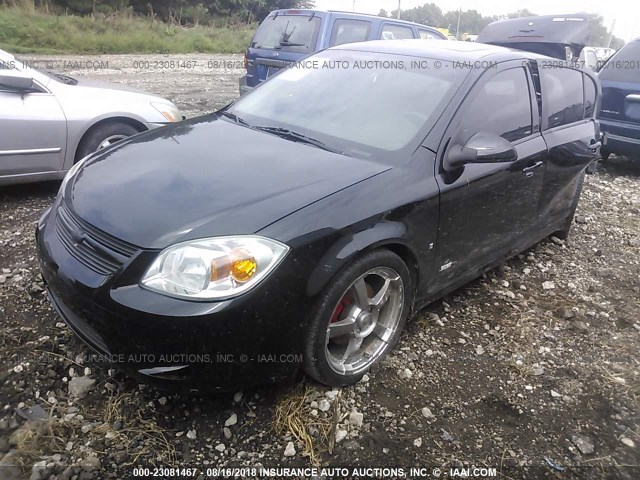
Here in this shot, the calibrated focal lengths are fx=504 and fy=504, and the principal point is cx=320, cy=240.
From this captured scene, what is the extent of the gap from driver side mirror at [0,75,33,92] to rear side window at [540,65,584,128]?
406 cm

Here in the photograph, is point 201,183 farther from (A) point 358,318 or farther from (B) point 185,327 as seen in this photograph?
(A) point 358,318

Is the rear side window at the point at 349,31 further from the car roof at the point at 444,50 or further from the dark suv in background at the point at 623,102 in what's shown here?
the car roof at the point at 444,50

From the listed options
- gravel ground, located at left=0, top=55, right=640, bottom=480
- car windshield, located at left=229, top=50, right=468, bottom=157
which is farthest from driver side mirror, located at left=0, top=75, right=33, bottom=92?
car windshield, located at left=229, top=50, right=468, bottom=157

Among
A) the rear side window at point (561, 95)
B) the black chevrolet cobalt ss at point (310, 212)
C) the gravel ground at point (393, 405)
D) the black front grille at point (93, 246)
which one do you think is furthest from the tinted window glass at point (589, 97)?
the black front grille at point (93, 246)

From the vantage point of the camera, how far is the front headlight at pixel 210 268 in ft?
6.65

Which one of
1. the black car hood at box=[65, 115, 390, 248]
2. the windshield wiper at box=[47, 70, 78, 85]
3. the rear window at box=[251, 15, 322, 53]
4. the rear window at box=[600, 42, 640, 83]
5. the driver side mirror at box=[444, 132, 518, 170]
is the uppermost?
the rear window at box=[251, 15, 322, 53]

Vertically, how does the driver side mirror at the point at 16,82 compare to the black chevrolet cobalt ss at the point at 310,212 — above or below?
above

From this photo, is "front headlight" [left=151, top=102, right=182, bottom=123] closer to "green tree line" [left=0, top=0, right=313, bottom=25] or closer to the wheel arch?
the wheel arch

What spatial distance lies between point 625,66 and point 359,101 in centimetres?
514

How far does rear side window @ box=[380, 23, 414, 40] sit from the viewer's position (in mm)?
8609

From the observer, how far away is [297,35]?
781 cm

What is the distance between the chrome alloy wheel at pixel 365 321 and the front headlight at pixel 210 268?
0.49 meters

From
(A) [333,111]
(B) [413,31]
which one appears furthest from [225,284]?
(B) [413,31]

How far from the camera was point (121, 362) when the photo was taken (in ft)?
6.99
